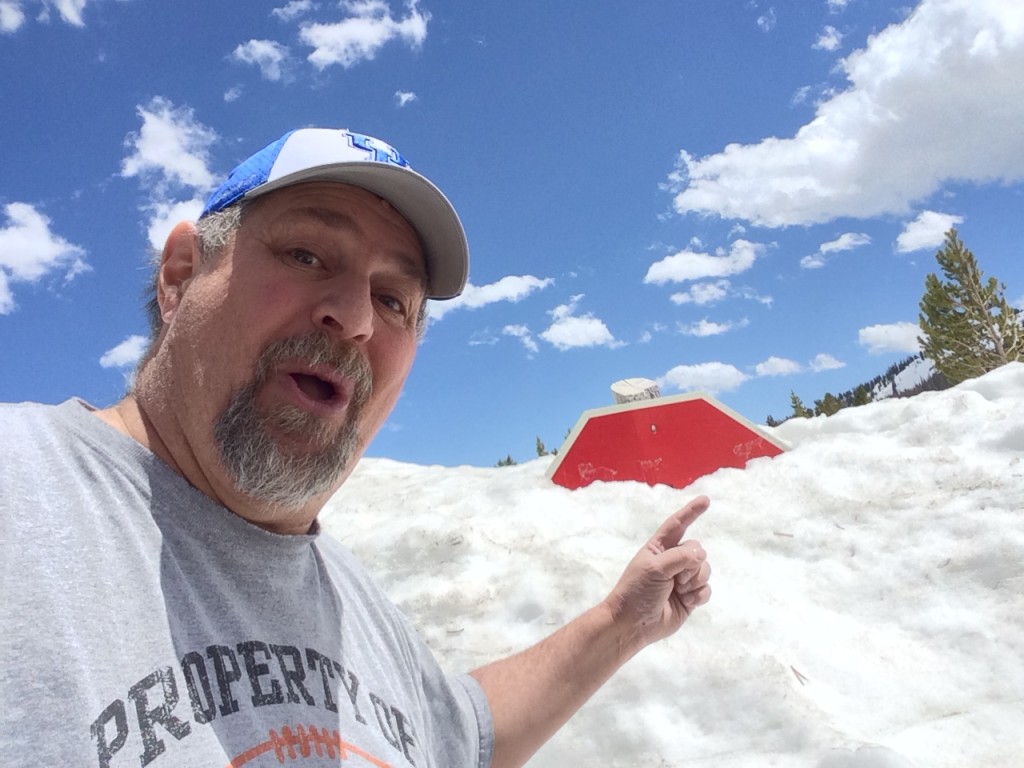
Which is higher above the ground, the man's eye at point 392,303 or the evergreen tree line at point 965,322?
the evergreen tree line at point 965,322

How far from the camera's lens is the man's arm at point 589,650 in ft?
6.47

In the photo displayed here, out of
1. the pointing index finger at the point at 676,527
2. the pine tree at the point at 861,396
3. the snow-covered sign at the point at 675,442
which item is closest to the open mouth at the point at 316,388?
the pointing index finger at the point at 676,527

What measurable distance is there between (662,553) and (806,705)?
85 centimetres

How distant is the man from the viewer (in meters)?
0.95

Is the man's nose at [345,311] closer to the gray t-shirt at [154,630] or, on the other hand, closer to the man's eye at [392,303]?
the man's eye at [392,303]

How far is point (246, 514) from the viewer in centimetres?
134

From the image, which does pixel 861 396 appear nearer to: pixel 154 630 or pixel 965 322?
pixel 965 322

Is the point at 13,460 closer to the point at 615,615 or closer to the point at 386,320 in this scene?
the point at 386,320

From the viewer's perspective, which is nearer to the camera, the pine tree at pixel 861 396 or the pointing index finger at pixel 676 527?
the pointing index finger at pixel 676 527

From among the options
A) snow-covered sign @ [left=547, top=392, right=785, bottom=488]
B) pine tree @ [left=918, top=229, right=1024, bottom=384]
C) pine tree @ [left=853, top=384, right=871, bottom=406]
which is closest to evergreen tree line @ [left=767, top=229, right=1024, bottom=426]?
pine tree @ [left=918, top=229, right=1024, bottom=384]

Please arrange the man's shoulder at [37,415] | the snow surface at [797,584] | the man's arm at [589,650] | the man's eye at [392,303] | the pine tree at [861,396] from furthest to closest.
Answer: the pine tree at [861,396], the snow surface at [797,584], the man's arm at [589,650], the man's eye at [392,303], the man's shoulder at [37,415]

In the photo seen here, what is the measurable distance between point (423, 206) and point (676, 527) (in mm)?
1348

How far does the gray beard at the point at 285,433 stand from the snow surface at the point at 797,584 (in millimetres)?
1583

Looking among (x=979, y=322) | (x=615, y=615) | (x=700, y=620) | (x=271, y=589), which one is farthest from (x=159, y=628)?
(x=979, y=322)
